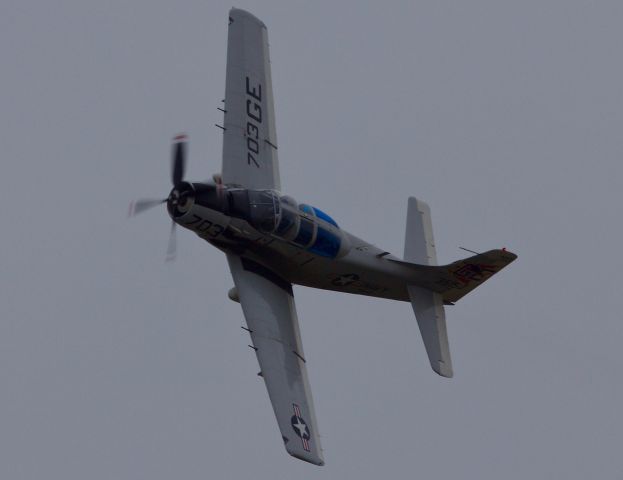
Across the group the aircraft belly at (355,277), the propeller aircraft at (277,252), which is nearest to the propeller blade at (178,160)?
the propeller aircraft at (277,252)

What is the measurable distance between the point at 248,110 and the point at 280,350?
18.5ft

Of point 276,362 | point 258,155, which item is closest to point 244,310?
point 276,362

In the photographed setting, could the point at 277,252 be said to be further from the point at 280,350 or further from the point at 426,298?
the point at 426,298

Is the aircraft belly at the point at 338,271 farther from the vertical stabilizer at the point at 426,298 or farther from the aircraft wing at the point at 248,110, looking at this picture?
the aircraft wing at the point at 248,110

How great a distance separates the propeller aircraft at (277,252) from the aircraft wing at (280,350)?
21 millimetres

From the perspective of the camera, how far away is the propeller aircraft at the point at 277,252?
32.1m

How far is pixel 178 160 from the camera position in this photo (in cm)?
3191

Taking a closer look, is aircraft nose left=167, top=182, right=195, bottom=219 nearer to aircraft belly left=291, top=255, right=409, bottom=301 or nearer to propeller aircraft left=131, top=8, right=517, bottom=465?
propeller aircraft left=131, top=8, right=517, bottom=465

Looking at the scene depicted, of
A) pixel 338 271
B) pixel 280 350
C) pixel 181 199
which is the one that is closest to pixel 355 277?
pixel 338 271

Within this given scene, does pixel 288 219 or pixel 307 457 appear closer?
pixel 307 457

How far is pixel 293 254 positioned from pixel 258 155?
2.42m

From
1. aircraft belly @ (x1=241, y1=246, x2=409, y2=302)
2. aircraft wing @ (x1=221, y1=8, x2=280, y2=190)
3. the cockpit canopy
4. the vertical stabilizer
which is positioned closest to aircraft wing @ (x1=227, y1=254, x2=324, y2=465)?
aircraft belly @ (x1=241, y1=246, x2=409, y2=302)

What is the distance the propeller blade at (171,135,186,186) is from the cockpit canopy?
1.24 meters

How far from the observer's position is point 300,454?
1218 inches
